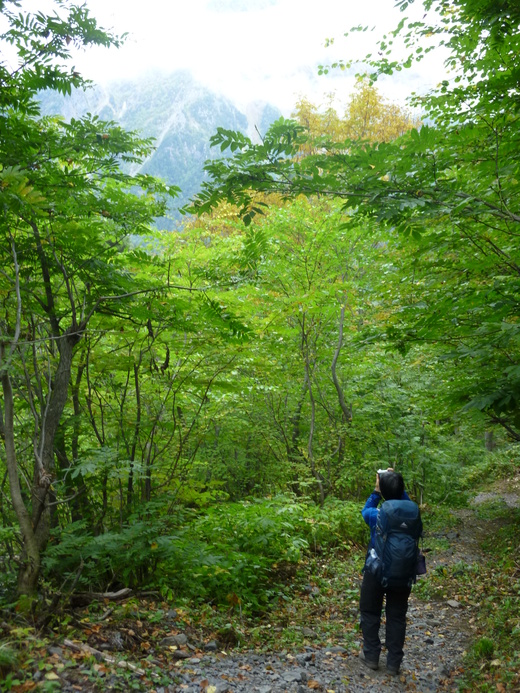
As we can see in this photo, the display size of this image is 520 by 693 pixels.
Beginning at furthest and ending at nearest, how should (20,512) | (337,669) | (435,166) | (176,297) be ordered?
(176,297), (337,669), (20,512), (435,166)

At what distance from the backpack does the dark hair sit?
12 cm

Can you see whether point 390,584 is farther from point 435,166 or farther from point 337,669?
point 435,166

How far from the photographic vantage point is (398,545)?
4.11 metres

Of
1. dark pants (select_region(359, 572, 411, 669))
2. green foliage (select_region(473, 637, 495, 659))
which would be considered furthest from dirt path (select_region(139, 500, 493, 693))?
green foliage (select_region(473, 637, 495, 659))

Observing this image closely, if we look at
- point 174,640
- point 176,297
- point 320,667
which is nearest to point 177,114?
point 176,297

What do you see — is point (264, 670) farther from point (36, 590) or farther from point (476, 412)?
point (476, 412)

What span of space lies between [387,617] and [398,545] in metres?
0.82

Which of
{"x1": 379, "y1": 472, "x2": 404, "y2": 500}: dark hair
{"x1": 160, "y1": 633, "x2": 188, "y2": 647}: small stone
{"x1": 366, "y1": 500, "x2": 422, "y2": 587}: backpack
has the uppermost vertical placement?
{"x1": 379, "y1": 472, "x2": 404, "y2": 500}: dark hair

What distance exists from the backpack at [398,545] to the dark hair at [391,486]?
0.40ft

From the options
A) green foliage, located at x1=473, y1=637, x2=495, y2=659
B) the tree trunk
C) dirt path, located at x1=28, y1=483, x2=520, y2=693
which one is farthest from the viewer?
green foliage, located at x1=473, y1=637, x2=495, y2=659

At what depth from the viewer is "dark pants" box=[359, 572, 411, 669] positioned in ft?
13.9

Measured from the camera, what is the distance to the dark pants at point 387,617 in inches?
167

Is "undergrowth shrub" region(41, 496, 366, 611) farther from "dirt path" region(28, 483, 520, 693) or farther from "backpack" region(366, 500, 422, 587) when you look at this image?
"backpack" region(366, 500, 422, 587)

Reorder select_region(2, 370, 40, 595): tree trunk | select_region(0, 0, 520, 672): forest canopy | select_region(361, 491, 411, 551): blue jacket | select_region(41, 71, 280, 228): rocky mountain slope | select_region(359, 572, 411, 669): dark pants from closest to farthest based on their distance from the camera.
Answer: select_region(0, 0, 520, 672): forest canopy → select_region(2, 370, 40, 595): tree trunk → select_region(359, 572, 411, 669): dark pants → select_region(361, 491, 411, 551): blue jacket → select_region(41, 71, 280, 228): rocky mountain slope
